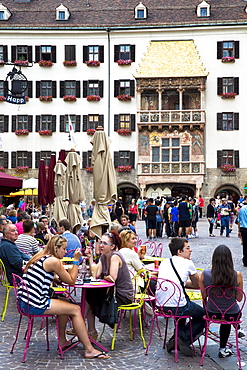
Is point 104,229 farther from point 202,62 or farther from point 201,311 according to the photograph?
point 202,62

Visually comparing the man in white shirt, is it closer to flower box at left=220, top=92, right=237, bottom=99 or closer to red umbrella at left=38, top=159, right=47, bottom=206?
red umbrella at left=38, top=159, right=47, bottom=206

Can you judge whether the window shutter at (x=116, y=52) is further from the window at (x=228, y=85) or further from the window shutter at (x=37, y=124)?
the window at (x=228, y=85)

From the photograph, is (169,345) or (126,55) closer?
(169,345)

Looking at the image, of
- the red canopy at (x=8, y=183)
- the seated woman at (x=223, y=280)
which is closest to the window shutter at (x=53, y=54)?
the red canopy at (x=8, y=183)

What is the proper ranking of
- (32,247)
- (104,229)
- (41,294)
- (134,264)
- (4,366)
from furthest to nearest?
(104,229), (32,247), (134,264), (41,294), (4,366)

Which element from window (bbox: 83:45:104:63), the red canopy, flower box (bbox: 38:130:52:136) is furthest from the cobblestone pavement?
window (bbox: 83:45:104:63)

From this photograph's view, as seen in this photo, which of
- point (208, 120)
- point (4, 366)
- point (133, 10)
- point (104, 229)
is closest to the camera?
point (4, 366)

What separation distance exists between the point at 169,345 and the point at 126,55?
118 feet

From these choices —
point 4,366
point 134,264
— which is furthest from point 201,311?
point 4,366

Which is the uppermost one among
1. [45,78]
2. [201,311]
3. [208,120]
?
[45,78]

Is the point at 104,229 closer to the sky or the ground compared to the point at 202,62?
closer to the ground

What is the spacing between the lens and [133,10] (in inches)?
1688

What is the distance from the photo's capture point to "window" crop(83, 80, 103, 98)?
40.0 meters

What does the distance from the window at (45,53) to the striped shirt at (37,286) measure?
35898mm
